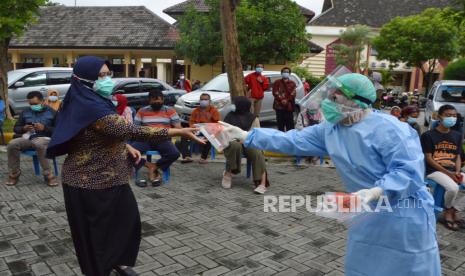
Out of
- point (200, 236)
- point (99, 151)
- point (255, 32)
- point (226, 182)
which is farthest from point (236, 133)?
point (255, 32)

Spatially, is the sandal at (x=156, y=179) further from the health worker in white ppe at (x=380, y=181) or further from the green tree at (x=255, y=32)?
the green tree at (x=255, y=32)

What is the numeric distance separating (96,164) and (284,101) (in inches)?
271

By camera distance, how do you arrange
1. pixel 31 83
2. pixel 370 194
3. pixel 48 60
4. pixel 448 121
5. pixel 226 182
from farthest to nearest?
pixel 48 60, pixel 31 83, pixel 226 182, pixel 448 121, pixel 370 194

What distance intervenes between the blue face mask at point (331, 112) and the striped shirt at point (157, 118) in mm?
4472

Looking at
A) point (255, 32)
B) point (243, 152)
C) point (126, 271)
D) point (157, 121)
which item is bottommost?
point (126, 271)

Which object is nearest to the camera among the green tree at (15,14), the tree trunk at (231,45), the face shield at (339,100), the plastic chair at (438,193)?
the face shield at (339,100)

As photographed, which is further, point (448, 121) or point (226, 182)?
point (226, 182)

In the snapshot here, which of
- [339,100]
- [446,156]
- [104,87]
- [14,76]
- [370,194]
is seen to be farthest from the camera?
[14,76]

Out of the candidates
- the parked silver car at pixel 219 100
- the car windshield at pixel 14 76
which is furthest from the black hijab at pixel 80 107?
the car windshield at pixel 14 76

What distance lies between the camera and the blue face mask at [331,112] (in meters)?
2.66

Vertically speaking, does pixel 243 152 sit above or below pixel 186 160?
above

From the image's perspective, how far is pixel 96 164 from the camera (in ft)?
10.3

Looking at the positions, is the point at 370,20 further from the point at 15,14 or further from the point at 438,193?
the point at 438,193

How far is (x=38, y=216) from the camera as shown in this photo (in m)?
5.00
